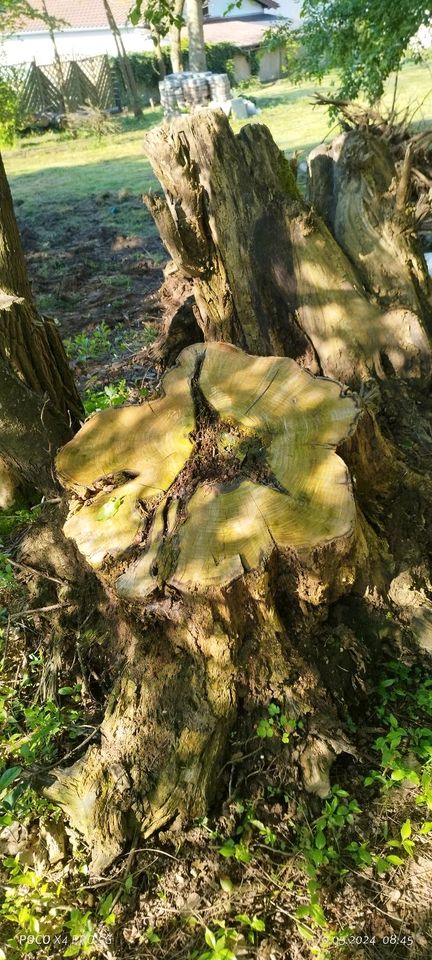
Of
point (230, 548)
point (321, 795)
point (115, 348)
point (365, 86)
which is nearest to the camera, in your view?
point (230, 548)

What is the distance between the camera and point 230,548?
72.6 inches

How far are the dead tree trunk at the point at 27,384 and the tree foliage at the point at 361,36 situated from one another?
4.28 meters

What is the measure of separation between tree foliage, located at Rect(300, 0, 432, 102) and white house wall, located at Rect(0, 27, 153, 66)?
2916 centimetres

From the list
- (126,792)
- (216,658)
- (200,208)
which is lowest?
(126,792)

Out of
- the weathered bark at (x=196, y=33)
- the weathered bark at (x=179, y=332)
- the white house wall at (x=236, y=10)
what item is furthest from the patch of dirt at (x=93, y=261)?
the white house wall at (x=236, y=10)

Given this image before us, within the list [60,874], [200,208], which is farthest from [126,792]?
[200,208]

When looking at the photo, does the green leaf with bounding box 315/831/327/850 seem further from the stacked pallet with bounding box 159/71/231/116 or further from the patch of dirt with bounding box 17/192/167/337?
the stacked pallet with bounding box 159/71/231/116

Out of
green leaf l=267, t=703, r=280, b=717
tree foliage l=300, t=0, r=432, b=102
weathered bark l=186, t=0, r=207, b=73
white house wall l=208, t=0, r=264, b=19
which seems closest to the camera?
green leaf l=267, t=703, r=280, b=717

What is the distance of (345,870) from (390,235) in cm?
278

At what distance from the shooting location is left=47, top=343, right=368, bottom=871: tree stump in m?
1.87

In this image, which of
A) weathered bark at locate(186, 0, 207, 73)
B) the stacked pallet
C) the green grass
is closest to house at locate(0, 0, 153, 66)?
the green grass

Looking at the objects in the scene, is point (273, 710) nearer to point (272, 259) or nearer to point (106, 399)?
point (272, 259)

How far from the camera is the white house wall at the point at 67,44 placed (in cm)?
3156

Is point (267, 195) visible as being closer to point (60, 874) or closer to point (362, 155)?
point (362, 155)
